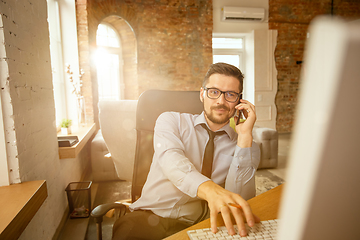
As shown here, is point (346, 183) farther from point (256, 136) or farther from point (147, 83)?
point (147, 83)

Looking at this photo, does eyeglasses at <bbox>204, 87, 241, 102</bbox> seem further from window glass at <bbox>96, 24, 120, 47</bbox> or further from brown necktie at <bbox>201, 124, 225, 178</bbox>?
window glass at <bbox>96, 24, 120, 47</bbox>

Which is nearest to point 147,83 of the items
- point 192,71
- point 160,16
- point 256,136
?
point 192,71

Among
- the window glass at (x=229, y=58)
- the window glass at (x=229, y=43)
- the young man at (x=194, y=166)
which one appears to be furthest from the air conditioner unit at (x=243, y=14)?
the young man at (x=194, y=166)

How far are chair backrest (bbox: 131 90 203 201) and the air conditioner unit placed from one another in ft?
14.1

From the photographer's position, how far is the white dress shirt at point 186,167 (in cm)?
93

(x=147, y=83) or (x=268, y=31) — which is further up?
(x=268, y=31)

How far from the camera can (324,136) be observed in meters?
0.17

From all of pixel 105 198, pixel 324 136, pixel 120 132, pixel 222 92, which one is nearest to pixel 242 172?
pixel 222 92

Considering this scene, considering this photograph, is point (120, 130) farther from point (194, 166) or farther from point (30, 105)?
point (194, 166)

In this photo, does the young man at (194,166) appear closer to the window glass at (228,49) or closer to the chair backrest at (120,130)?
the chair backrest at (120,130)

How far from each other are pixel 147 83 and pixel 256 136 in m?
2.70

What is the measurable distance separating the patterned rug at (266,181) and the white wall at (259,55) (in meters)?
2.46

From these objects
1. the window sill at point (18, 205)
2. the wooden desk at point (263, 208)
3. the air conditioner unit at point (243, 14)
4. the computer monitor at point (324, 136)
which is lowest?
the window sill at point (18, 205)

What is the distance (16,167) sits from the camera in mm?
1117
